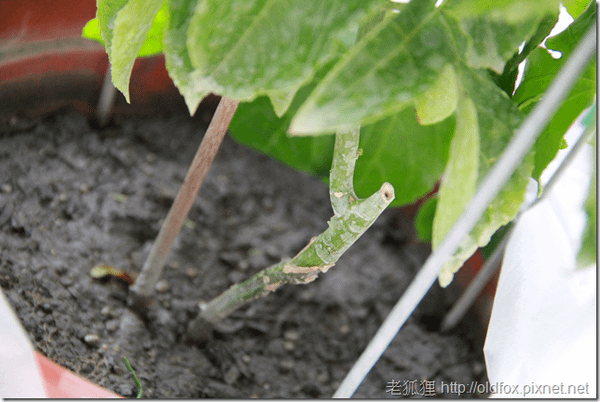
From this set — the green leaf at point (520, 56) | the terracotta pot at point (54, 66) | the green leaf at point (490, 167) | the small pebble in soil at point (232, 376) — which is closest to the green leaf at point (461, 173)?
the green leaf at point (490, 167)

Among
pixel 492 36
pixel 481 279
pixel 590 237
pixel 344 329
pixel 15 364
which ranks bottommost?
pixel 344 329

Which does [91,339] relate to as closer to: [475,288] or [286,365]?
[286,365]

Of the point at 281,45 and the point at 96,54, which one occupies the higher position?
the point at 281,45

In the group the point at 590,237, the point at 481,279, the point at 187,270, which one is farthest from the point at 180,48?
the point at 481,279

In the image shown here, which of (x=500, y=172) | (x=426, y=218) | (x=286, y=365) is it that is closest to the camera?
(x=500, y=172)

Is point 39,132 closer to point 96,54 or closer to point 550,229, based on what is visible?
point 96,54

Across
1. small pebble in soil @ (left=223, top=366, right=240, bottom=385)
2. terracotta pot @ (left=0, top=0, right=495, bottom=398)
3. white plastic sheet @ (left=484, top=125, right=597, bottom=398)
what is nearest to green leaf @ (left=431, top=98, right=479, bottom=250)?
white plastic sheet @ (left=484, top=125, right=597, bottom=398)

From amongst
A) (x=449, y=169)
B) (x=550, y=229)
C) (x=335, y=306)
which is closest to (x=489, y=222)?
(x=449, y=169)
